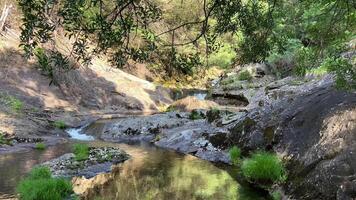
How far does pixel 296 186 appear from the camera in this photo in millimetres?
10602

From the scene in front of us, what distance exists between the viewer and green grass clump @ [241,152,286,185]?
464 inches

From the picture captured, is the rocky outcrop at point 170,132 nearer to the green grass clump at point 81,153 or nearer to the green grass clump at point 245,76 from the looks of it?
the green grass clump at point 81,153

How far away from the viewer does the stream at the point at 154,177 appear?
11703 mm

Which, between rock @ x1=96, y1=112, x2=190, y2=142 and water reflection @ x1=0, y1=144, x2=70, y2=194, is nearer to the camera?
water reflection @ x1=0, y1=144, x2=70, y2=194

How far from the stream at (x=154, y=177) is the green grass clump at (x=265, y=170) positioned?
16.9 inches

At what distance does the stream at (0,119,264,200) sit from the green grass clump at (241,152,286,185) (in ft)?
1.40

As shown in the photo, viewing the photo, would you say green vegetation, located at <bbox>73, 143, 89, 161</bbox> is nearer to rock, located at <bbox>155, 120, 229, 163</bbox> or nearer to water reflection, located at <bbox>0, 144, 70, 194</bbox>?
water reflection, located at <bbox>0, 144, 70, 194</bbox>

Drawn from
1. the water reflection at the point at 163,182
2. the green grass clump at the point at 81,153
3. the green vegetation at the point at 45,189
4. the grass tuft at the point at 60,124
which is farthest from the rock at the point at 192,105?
the green vegetation at the point at 45,189

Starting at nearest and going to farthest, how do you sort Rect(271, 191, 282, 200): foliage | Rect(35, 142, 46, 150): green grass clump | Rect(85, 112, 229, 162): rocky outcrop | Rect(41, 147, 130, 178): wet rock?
Rect(271, 191, 282, 200): foliage
Rect(41, 147, 130, 178): wet rock
Rect(85, 112, 229, 162): rocky outcrop
Rect(35, 142, 46, 150): green grass clump

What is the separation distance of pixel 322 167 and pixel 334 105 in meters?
2.22

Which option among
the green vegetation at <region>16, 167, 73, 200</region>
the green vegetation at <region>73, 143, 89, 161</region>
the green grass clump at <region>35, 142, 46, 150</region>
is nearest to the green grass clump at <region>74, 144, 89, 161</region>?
the green vegetation at <region>73, 143, 89, 161</region>

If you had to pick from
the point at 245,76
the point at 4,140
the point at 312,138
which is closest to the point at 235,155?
the point at 312,138

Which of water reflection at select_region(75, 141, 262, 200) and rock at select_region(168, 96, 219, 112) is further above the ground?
rock at select_region(168, 96, 219, 112)

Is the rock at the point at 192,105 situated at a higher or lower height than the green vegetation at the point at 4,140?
higher
